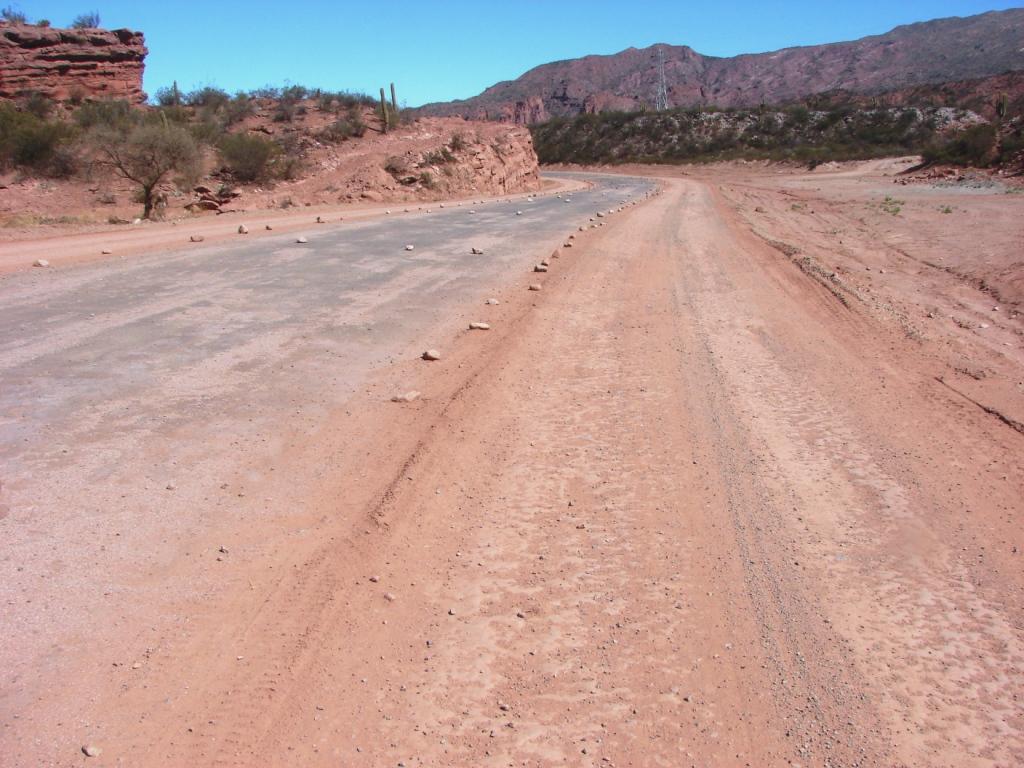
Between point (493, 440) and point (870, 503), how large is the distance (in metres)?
2.71

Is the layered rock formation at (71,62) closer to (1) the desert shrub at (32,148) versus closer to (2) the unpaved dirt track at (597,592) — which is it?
(1) the desert shrub at (32,148)

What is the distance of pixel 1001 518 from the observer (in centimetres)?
504

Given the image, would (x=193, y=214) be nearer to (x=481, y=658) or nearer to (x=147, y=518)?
(x=147, y=518)

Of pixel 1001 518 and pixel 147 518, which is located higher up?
pixel 147 518

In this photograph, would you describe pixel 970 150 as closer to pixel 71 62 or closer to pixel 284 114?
pixel 284 114

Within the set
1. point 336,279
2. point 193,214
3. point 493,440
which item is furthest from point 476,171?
point 493,440

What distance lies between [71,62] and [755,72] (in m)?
140

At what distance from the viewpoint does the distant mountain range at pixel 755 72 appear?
129625 millimetres

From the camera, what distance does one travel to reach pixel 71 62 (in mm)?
45188

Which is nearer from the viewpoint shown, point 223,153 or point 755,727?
point 755,727

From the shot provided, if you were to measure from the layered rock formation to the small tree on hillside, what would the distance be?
871 inches

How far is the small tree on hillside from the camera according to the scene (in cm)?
2500

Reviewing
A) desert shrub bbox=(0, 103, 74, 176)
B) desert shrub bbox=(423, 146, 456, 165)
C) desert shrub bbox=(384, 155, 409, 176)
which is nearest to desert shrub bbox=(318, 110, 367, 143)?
desert shrub bbox=(423, 146, 456, 165)

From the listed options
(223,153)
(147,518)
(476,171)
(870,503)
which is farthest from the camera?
(476,171)
